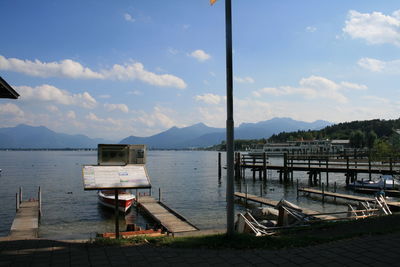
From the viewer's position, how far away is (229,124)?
8500mm

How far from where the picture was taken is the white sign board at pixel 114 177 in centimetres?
897

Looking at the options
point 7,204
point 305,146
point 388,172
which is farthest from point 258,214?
point 305,146

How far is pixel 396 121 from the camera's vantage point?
17338 centimetres

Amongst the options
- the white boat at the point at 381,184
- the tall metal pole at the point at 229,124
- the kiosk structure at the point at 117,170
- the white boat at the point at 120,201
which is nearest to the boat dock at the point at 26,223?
the white boat at the point at 120,201

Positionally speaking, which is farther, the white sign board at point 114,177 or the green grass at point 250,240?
the white sign board at point 114,177

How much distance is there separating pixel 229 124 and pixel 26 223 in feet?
57.0

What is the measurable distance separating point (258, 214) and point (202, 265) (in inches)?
579

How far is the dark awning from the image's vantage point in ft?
22.7

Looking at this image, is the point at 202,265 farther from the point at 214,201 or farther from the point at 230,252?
the point at 214,201

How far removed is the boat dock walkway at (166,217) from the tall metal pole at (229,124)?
30.9 ft

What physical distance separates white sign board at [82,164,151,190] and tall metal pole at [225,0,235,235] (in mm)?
2374

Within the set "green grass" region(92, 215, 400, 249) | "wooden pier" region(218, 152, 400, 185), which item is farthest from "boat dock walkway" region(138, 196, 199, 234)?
"wooden pier" region(218, 152, 400, 185)

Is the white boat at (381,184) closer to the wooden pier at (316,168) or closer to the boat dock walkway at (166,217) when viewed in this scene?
the wooden pier at (316,168)

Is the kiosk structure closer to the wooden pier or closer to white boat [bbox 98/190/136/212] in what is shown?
white boat [bbox 98/190/136/212]
